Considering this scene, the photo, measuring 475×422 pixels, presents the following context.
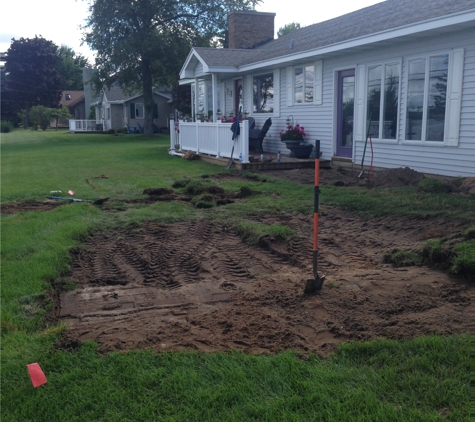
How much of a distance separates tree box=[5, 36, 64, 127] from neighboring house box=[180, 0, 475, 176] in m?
52.9

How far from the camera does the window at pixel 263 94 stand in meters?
17.6

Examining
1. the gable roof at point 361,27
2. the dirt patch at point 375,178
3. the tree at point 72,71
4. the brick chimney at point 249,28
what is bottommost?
the dirt patch at point 375,178

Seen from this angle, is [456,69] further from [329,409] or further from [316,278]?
[329,409]

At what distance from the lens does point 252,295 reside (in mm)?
4457

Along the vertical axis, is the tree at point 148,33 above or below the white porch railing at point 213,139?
above

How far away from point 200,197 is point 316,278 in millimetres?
5148

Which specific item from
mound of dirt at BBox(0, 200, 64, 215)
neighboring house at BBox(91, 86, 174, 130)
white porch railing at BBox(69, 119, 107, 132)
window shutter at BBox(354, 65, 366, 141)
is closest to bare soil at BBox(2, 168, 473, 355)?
mound of dirt at BBox(0, 200, 64, 215)

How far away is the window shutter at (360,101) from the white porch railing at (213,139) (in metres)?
2.95

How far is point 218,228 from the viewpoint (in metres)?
7.25

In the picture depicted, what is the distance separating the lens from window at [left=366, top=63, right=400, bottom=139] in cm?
1174

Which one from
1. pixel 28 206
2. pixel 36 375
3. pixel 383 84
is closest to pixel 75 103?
pixel 383 84

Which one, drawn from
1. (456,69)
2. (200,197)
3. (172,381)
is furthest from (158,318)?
(456,69)

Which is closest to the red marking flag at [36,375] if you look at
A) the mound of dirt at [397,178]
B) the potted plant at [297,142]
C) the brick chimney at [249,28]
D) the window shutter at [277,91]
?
the mound of dirt at [397,178]

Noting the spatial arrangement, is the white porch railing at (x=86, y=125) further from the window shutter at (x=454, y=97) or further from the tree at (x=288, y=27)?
the window shutter at (x=454, y=97)
